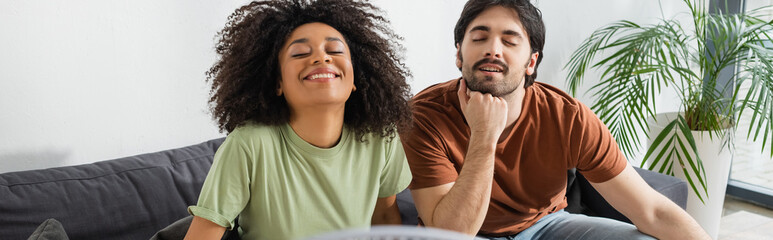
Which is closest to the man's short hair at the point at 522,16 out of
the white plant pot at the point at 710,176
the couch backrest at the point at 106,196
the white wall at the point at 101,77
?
the white wall at the point at 101,77

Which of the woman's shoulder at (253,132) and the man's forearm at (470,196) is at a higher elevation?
the woman's shoulder at (253,132)

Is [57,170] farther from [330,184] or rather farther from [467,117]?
[467,117]

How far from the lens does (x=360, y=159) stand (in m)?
1.38

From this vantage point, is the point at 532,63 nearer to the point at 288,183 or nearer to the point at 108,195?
the point at 288,183

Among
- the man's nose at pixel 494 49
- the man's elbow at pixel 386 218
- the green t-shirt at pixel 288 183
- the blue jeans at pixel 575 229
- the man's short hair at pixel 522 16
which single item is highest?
the man's short hair at pixel 522 16

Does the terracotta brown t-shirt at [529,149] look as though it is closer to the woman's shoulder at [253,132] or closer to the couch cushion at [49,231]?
the woman's shoulder at [253,132]

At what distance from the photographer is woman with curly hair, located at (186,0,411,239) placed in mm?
1238

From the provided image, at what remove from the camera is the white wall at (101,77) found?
1621mm

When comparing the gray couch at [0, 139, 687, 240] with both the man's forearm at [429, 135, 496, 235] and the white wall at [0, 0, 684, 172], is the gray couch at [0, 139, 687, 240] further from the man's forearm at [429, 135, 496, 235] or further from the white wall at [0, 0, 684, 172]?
the man's forearm at [429, 135, 496, 235]

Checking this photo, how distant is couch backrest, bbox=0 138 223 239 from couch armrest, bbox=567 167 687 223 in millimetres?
1160

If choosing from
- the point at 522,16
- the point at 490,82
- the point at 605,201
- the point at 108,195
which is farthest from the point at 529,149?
the point at 108,195

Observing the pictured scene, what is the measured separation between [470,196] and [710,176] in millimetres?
1640

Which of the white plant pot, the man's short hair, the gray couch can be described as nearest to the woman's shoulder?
the gray couch

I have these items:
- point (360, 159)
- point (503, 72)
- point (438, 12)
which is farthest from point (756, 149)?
point (360, 159)
